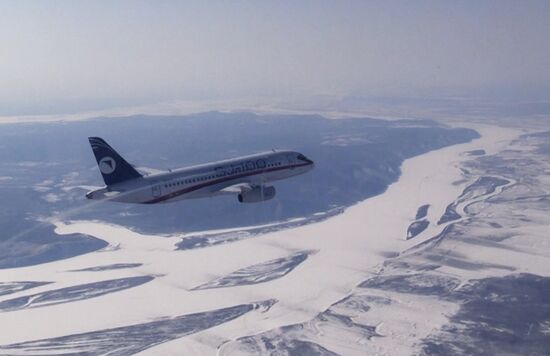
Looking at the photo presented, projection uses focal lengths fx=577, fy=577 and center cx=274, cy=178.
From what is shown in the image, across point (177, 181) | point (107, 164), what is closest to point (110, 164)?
point (107, 164)

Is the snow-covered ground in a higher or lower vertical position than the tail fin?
lower

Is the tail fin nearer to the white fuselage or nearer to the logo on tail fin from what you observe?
the logo on tail fin

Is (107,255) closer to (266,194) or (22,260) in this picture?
(22,260)

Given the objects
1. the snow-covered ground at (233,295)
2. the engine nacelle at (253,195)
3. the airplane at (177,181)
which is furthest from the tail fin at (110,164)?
the snow-covered ground at (233,295)

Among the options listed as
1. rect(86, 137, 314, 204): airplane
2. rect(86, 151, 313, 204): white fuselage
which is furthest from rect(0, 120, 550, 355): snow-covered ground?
rect(86, 137, 314, 204): airplane

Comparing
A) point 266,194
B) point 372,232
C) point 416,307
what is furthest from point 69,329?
point 372,232

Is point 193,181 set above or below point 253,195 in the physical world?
above

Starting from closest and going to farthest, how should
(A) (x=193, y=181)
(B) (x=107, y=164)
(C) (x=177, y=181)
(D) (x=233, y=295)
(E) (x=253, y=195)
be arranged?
(B) (x=107, y=164)
(C) (x=177, y=181)
(A) (x=193, y=181)
(E) (x=253, y=195)
(D) (x=233, y=295)

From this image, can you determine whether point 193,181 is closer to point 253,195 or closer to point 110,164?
point 253,195
